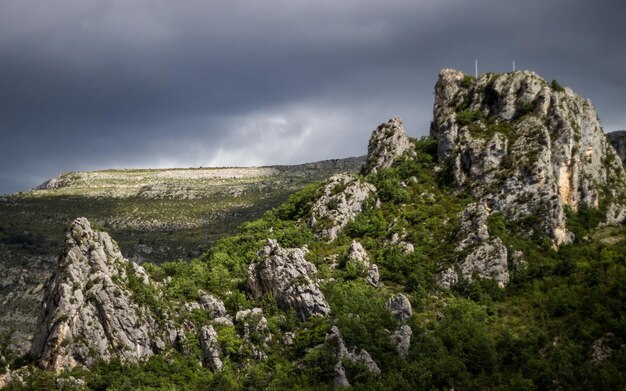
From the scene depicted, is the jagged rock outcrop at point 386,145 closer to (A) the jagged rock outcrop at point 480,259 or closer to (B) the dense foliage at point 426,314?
(B) the dense foliage at point 426,314

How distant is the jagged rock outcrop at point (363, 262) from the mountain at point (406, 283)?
0.24 meters

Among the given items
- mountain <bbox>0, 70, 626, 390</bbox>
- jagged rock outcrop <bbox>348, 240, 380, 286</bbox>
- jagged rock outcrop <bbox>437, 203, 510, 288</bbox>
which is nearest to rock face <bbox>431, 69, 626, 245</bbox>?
mountain <bbox>0, 70, 626, 390</bbox>

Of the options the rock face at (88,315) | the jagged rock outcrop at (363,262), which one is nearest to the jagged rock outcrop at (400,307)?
the jagged rock outcrop at (363,262)

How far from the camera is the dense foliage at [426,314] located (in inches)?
3241

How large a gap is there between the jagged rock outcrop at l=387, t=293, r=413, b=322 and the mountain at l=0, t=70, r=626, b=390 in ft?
0.69

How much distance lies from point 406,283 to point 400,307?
9028 mm

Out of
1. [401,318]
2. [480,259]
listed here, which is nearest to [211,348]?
[401,318]

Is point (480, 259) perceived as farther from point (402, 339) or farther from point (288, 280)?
point (288, 280)

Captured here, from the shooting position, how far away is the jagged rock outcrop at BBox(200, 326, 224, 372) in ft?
292

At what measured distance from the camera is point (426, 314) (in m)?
97.9

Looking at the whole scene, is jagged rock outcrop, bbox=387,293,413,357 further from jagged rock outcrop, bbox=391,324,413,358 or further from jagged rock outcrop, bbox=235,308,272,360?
jagged rock outcrop, bbox=235,308,272,360

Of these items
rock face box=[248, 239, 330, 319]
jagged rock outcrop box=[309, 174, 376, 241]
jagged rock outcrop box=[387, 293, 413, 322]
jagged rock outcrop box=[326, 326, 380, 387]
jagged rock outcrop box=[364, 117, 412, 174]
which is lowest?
jagged rock outcrop box=[326, 326, 380, 387]

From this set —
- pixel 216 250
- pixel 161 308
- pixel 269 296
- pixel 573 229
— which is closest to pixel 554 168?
pixel 573 229

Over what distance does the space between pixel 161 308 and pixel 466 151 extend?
62943 millimetres
